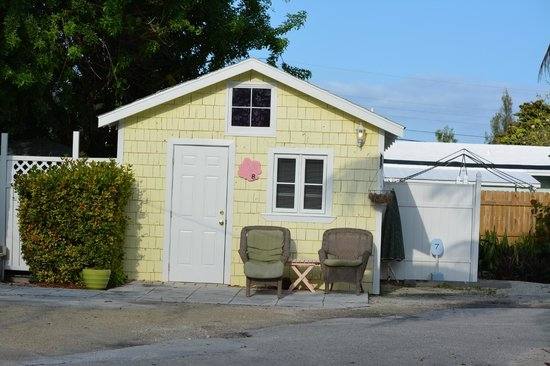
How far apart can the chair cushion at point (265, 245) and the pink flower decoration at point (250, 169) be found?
3.23ft

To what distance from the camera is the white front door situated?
554 inches

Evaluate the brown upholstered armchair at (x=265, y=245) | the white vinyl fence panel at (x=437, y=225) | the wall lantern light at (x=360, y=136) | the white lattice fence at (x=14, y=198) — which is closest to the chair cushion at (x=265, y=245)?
the brown upholstered armchair at (x=265, y=245)

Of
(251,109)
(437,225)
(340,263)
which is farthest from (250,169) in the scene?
(437,225)

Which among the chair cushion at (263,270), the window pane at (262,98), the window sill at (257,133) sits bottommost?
the chair cushion at (263,270)

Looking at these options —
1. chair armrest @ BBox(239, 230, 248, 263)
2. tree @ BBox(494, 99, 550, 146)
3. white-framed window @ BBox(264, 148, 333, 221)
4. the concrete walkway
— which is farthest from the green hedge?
tree @ BBox(494, 99, 550, 146)

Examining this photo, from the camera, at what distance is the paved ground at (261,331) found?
8.69m

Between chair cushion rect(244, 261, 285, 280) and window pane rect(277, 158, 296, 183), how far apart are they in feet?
5.37

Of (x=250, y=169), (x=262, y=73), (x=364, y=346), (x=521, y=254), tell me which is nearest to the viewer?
(x=364, y=346)

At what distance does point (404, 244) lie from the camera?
1534 cm

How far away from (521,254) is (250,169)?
22.9ft

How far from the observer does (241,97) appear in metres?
14.1

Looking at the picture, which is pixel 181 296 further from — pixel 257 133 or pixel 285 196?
pixel 257 133

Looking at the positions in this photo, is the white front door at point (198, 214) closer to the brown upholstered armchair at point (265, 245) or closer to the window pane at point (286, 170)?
the brown upholstered armchair at point (265, 245)


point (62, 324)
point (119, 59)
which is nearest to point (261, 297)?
point (62, 324)
